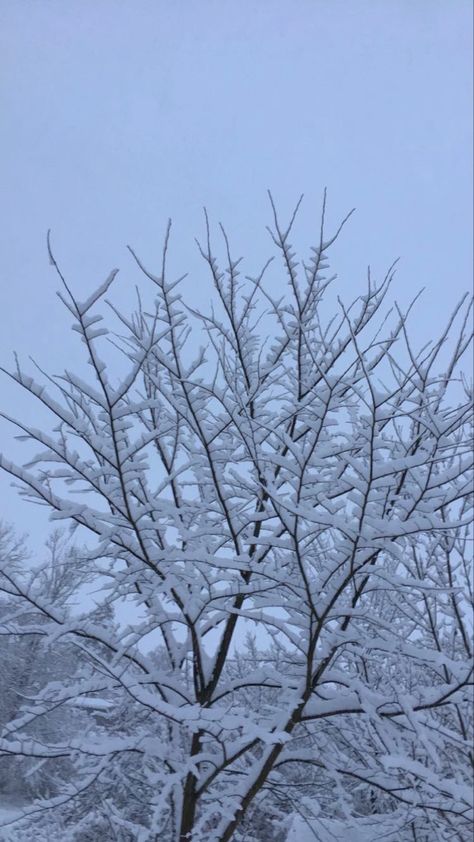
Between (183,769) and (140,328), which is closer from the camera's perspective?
(183,769)

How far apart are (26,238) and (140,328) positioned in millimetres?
1782

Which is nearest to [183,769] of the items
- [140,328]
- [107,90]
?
[140,328]

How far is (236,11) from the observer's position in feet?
26.5

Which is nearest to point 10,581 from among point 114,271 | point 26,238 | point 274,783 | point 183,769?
point 183,769

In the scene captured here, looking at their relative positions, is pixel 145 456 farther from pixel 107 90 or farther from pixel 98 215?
pixel 107 90

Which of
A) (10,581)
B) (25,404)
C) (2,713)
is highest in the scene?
(25,404)

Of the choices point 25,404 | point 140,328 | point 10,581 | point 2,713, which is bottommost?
point 2,713

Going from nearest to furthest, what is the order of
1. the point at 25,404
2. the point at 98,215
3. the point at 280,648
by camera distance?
the point at 25,404 → the point at 280,648 → the point at 98,215

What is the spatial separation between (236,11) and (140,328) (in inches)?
274

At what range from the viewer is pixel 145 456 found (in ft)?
8.43

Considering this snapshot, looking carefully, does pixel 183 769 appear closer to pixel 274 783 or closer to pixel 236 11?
pixel 274 783

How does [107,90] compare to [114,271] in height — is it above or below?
above

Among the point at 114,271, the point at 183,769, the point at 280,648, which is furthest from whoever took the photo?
the point at 280,648

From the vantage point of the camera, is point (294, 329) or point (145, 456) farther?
point (294, 329)
